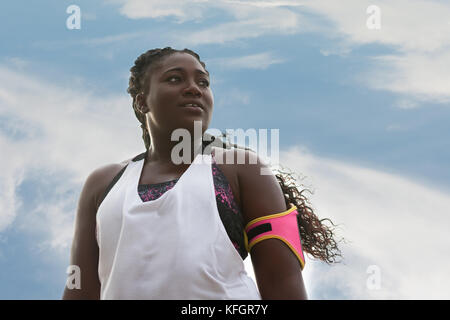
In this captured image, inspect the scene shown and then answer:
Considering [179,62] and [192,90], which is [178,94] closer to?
[192,90]

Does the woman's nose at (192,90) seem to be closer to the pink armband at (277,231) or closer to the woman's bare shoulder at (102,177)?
the woman's bare shoulder at (102,177)

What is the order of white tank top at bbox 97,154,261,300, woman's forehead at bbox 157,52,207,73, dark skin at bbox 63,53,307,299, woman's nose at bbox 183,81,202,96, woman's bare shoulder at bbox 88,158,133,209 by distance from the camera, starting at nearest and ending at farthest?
1. white tank top at bbox 97,154,261,300
2. dark skin at bbox 63,53,307,299
3. woman's nose at bbox 183,81,202,96
4. woman's forehead at bbox 157,52,207,73
5. woman's bare shoulder at bbox 88,158,133,209

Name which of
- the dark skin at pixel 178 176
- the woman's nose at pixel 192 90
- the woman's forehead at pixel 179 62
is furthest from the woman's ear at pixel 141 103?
the woman's nose at pixel 192 90

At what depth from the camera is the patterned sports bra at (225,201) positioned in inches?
97.7

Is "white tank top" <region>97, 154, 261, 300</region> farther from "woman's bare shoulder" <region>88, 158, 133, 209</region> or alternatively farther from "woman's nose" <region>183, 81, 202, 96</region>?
"woman's nose" <region>183, 81, 202, 96</region>

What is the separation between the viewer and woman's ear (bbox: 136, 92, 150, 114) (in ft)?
9.92

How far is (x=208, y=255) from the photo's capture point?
2330 mm

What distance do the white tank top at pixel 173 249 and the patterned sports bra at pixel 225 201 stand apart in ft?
0.13

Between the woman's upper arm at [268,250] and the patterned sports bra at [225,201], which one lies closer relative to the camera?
the woman's upper arm at [268,250]

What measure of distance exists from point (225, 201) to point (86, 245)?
0.99 metres

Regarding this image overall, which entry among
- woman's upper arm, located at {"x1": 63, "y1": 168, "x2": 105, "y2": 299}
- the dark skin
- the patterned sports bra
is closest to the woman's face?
the dark skin

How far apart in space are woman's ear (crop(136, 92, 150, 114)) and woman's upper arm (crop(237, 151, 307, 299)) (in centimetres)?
79

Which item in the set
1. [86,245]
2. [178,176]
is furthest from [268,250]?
[86,245]

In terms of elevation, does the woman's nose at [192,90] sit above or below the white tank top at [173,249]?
above
